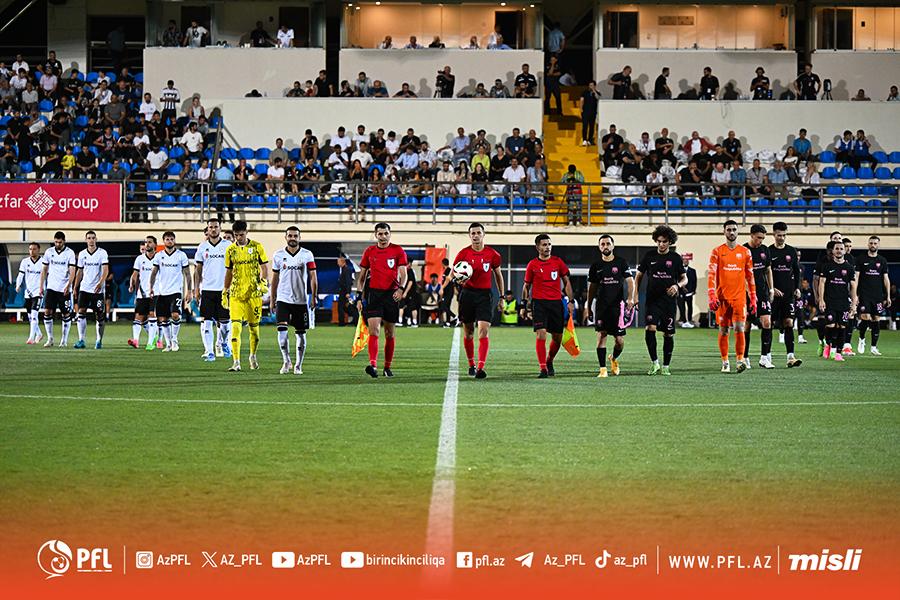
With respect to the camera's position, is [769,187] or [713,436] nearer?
[713,436]

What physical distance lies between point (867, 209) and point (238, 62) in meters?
21.8

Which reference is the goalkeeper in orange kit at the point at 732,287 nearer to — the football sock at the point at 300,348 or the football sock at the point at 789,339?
the football sock at the point at 789,339

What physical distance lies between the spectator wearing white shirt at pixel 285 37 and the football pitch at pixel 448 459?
29.9 metres

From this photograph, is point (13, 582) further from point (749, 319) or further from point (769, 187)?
point (769, 187)

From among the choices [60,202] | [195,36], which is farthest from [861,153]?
[60,202]

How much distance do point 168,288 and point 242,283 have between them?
6044 millimetres

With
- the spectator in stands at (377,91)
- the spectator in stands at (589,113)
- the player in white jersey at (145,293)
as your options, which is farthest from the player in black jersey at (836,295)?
the spectator in stands at (377,91)

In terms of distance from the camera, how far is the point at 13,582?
19.8ft

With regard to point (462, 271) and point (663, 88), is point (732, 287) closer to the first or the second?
point (462, 271)

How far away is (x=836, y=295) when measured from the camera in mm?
23906

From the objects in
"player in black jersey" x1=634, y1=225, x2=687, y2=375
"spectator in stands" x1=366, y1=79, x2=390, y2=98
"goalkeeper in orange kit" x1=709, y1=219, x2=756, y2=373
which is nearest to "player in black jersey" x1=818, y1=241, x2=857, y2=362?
"goalkeeper in orange kit" x1=709, y1=219, x2=756, y2=373

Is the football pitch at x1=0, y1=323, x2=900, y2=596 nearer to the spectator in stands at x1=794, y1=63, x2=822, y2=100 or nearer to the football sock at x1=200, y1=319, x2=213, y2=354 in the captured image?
the football sock at x1=200, y1=319, x2=213, y2=354

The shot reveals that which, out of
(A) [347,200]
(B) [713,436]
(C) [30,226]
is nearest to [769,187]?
(A) [347,200]

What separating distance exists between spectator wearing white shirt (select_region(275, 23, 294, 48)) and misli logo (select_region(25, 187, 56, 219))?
11580 millimetres
